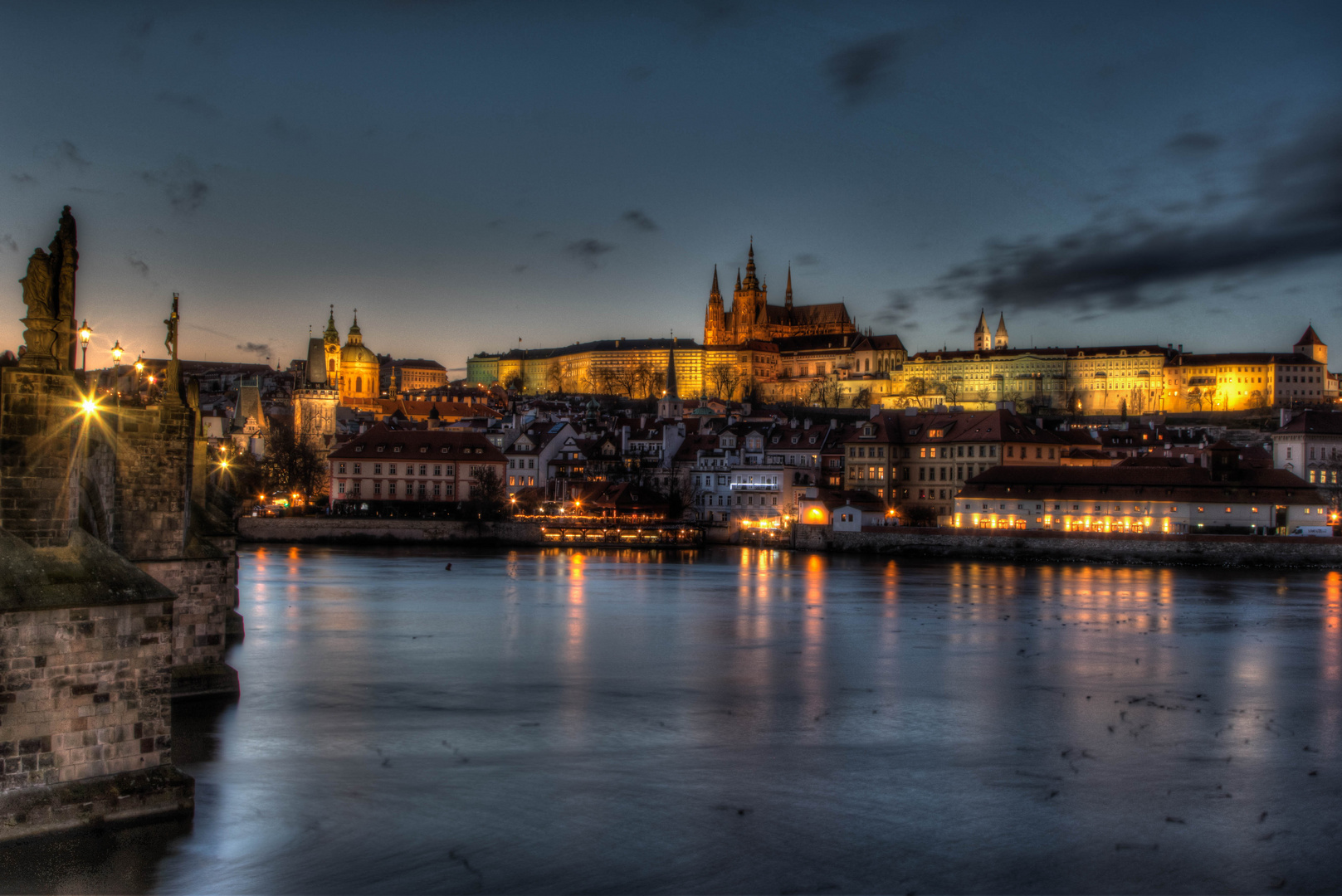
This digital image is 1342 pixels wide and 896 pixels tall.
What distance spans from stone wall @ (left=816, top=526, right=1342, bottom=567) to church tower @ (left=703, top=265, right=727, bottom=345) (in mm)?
103074

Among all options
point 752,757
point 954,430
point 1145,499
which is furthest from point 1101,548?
point 752,757

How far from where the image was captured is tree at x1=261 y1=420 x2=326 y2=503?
60.1m

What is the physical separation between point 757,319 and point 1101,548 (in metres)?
109

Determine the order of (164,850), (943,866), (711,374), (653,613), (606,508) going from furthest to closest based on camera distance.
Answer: (711,374) → (606,508) → (653,613) → (943,866) → (164,850)

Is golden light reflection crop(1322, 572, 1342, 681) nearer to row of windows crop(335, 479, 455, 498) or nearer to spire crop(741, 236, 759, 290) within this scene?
row of windows crop(335, 479, 455, 498)

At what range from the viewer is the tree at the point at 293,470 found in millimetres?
60075

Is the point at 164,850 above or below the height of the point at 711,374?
below

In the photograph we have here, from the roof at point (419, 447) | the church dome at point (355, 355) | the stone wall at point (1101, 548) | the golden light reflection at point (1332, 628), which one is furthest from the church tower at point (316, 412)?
the golden light reflection at point (1332, 628)

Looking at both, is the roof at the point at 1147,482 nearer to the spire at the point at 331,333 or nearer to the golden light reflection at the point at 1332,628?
the golden light reflection at the point at 1332,628

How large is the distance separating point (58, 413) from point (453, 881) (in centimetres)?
442

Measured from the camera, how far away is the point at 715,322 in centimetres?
14950

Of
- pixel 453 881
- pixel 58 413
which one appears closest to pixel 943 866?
pixel 453 881

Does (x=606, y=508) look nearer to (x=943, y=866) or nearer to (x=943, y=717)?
(x=943, y=717)

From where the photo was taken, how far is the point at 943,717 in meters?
15.0
